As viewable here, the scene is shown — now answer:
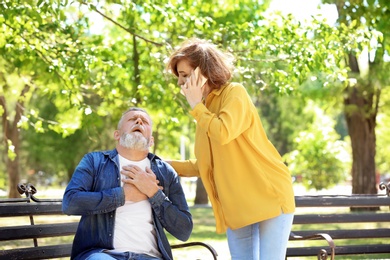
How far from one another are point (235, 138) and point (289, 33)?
787 centimetres

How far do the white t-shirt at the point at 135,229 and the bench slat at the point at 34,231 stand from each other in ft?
3.59

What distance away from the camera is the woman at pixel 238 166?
451 cm

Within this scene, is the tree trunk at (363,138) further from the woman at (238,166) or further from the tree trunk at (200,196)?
the woman at (238,166)

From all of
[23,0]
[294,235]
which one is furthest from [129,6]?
[294,235]

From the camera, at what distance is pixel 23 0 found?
981 cm

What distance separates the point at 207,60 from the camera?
15.0 ft

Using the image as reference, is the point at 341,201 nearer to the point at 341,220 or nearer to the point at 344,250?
the point at 341,220

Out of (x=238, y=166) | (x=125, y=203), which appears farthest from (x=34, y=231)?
(x=238, y=166)

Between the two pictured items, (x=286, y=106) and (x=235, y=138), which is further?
(x=286, y=106)

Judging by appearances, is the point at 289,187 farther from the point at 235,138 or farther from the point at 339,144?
the point at 339,144

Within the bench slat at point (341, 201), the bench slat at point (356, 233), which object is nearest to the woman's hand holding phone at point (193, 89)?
the bench slat at point (341, 201)

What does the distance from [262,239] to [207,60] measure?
1052 mm

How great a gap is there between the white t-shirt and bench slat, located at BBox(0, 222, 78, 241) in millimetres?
1093

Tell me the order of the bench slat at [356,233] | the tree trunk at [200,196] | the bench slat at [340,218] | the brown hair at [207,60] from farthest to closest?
the tree trunk at [200,196] → the bench slat at [356,233] → the bench slat at [340,218] → the brown hair at [207,60]
